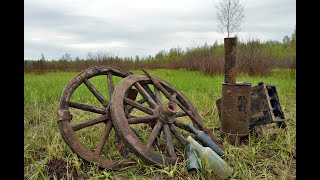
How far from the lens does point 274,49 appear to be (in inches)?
540

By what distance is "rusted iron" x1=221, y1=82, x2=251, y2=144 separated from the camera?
413cm

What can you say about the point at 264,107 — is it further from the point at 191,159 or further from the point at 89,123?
the point at 89,123

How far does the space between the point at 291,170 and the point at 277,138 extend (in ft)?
2.38

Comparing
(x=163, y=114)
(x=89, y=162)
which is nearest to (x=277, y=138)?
(x=163, y=114)

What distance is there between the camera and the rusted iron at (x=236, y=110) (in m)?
4.13

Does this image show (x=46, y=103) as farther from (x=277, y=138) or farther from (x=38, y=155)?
(x=277, y=138)

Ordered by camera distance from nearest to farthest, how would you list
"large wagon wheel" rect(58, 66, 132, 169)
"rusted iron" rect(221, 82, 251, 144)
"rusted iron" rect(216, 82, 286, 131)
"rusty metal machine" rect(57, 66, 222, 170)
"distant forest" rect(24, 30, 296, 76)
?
"rusty metal machine" rect(57, 66, 222, 170), "large wagon wheel" rect(58, 66, 132, 169), "rusted iron" rect(221, 82, 251, 144), "rusted iron" rect(216, 82, 286, 131), "distant forest" rect(24, 30, 296, 76)

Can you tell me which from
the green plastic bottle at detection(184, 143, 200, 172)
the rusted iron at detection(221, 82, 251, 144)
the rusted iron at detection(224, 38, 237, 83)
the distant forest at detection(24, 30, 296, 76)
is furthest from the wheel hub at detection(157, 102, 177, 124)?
the distant forest at detection(24, 30, 296, 76)

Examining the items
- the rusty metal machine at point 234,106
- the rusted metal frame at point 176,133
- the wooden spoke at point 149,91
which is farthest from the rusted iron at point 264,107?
the rusted metal frame at point 176,133

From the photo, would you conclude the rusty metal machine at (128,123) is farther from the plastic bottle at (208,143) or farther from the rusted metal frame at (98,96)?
the plastic bottle at (208,143)

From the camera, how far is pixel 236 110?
13.6ft

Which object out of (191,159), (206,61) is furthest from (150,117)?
(206,61)

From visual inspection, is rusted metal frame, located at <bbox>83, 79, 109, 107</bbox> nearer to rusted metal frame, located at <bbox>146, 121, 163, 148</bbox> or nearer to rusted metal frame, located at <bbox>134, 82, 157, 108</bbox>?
rusted metal frame, located at <bbox>134, 82, 157, 108</bbox>

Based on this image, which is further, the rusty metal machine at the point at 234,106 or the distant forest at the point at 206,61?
the distant forest at the point at 206,61
